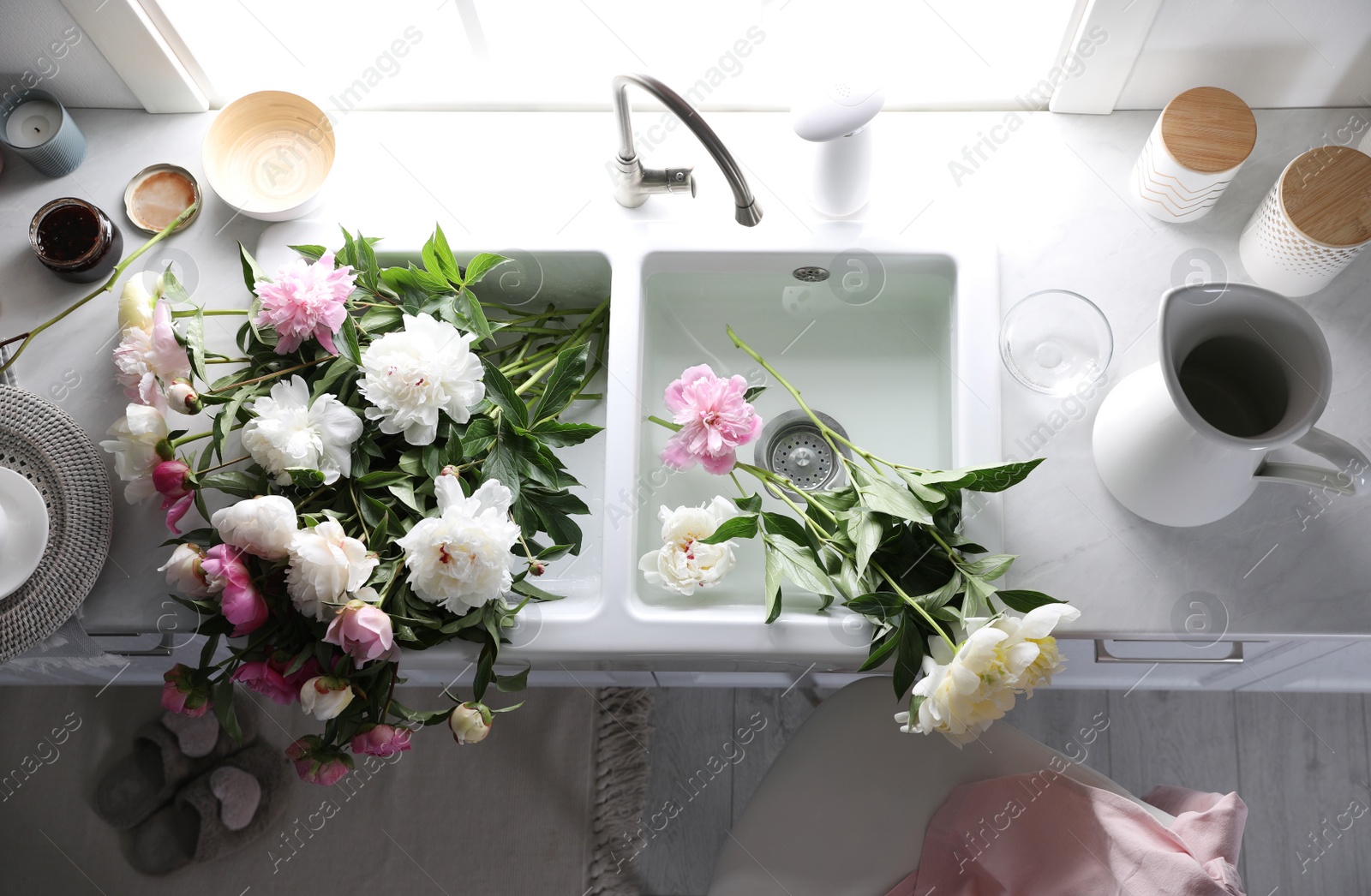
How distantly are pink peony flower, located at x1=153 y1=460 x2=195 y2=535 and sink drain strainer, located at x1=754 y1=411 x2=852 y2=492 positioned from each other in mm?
598

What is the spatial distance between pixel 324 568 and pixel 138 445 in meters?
0.24

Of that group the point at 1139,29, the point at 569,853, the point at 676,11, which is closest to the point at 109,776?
the point at 569,853

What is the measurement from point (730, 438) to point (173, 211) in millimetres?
738

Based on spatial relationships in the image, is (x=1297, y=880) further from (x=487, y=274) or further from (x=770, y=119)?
(x=487, y=274)

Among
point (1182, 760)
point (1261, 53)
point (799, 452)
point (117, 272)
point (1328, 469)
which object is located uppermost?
point (117, 272)

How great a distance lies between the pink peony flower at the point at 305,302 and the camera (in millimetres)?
695

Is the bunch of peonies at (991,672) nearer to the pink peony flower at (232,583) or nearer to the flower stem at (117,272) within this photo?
the pink peony flower at (232,583)

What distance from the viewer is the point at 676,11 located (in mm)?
1023

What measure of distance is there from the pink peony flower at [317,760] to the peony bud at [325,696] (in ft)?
0.18

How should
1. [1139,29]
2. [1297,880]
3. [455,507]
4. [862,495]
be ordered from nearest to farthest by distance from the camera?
[455,507] → [862,495] → [1139,29] → [1297,880]

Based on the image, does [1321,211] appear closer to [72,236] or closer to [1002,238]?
[1002,238]

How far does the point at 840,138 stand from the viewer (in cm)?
83

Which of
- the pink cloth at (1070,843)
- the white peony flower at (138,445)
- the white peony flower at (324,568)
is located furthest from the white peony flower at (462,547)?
the pink cloth at (1070,843)

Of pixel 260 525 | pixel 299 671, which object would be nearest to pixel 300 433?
pixel 260 525
